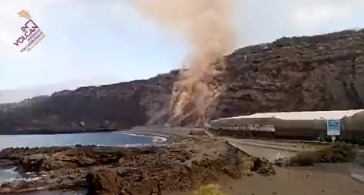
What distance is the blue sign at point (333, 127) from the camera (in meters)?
24.5

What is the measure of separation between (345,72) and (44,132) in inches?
4986

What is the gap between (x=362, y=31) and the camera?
291 ft

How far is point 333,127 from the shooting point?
2470cm

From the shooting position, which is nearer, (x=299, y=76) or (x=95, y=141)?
(x=299, y=76)

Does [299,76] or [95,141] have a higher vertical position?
[299,76]

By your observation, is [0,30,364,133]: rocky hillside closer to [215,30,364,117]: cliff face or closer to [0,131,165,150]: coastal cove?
[215,30,364,117]: cliff face

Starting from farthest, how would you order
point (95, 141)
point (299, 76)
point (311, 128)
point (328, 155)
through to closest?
point (95, 141) → point (299, 76) → point (311, 128) → point (328, 155)

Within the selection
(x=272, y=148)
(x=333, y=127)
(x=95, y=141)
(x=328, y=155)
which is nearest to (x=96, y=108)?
(x=95, y=141)

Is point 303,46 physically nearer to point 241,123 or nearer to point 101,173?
point 241,123

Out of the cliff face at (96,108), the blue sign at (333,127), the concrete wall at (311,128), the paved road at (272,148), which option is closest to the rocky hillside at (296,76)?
the cliff face at (96,108)

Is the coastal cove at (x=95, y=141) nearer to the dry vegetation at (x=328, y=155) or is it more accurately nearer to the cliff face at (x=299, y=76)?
the cliff face at (x=299, y=76)

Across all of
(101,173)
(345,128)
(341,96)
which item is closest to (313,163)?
(345,128)

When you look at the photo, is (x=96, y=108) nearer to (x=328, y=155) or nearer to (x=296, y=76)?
(x=296, y=76)

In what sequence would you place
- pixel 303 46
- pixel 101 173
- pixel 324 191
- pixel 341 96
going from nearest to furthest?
pixel 324 191
pixel 101 173
pixel 341 96
pixel 303 46
